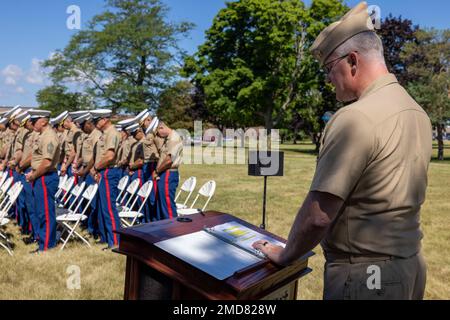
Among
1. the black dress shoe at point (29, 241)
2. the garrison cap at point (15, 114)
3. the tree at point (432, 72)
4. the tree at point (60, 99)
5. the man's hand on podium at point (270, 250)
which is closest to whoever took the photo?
the man's hand on podium at point (270, 250)

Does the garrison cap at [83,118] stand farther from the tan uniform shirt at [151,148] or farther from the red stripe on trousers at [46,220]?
the red stripe on trousers at [46,220]

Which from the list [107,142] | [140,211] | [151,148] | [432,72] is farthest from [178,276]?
[432,72]

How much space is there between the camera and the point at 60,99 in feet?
111

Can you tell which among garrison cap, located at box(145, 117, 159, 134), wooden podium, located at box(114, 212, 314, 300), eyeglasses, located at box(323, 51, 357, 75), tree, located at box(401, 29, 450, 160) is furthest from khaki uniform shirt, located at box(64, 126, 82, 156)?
tree, located at box(401, 29, 450, 160)

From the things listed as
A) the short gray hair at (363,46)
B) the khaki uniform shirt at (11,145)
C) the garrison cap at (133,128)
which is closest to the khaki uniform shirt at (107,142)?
the garrison cap at (133,128)

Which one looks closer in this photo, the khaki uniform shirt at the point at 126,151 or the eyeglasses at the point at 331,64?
the eyeglasses at the point at 331,64

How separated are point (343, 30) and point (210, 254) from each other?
3.32 ft

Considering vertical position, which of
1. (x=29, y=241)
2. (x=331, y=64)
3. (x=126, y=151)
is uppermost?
(x=331, y=64)

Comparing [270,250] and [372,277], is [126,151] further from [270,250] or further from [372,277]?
[372,277]

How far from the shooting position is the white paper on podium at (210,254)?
1.53 m

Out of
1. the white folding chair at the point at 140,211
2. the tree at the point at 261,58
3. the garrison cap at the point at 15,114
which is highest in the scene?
the tree at the point at 261,58

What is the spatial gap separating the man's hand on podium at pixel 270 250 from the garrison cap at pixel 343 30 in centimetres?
79

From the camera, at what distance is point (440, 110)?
26672 millimetres
